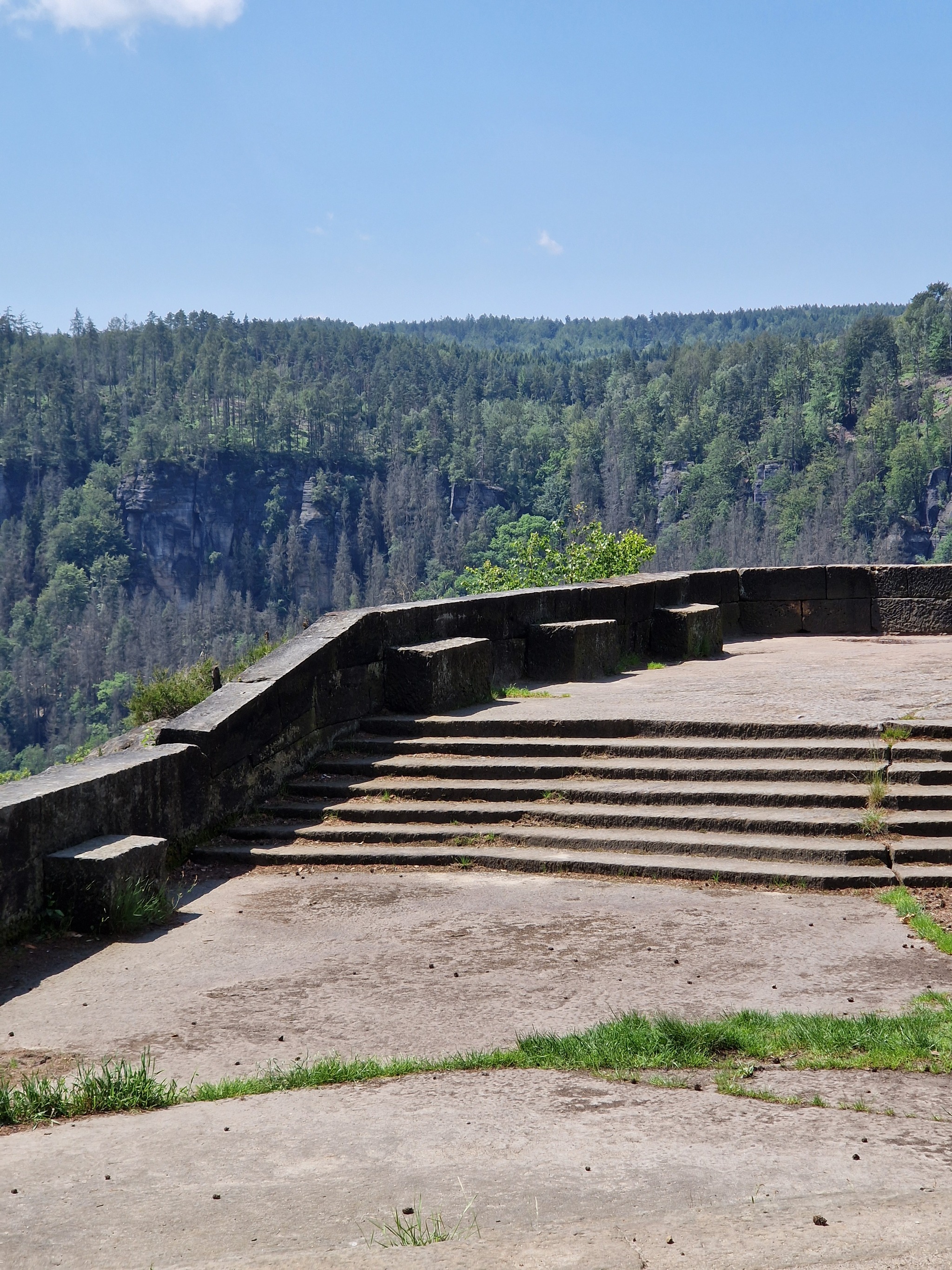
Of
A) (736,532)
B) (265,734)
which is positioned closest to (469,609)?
(265,734)

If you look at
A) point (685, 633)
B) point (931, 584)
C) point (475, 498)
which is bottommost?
point (685, 633)

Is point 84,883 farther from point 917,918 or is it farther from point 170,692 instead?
point 170,692

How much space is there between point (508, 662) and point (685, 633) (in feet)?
6.67

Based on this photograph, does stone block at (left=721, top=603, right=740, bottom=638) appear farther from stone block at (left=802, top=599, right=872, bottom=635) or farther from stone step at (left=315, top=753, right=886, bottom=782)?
stone step at (left=315, top=753, right=886, bottom=782)

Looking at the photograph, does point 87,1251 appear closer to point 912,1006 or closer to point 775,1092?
point 775,1092

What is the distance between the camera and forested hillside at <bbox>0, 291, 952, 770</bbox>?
148m

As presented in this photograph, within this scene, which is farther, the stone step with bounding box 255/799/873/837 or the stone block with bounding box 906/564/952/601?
the stone block with bounding box 906/564/952/601

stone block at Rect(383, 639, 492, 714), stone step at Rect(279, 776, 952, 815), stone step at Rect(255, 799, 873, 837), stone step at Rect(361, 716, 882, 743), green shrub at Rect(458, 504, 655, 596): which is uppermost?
green shrub at Rect(458, 504, 655, 596)

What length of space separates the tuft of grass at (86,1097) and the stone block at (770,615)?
10.8 meters

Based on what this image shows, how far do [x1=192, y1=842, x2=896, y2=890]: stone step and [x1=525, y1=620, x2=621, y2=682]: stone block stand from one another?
11.9ft

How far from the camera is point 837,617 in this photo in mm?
13641

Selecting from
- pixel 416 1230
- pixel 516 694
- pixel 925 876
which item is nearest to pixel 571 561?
pixel 516 694

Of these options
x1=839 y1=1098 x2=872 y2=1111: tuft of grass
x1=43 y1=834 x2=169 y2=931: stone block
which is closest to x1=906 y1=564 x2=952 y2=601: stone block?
x1=43 y1=834 x2=169 y2=931: stone block

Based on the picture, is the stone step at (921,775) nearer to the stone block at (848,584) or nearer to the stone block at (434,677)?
the stone block at (434,677)
